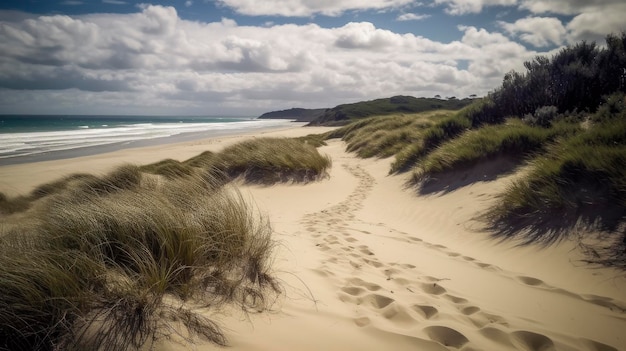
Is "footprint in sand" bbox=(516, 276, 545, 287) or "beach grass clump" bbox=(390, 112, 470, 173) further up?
"beach grass clump" bbox=(390, 112, 470, 173)

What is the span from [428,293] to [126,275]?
2772 millimetres

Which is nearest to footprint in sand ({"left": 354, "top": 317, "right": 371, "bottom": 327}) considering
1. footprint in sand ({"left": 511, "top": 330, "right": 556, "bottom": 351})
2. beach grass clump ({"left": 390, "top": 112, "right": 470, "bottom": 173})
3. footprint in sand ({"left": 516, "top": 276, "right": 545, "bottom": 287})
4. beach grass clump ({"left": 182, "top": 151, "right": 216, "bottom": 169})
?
footprint in sand ({"left": 511, "top": 330, "right": 556, "bottom": 351})

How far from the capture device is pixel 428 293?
124 inches

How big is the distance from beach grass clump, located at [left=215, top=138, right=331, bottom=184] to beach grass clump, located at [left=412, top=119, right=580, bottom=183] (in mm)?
3592

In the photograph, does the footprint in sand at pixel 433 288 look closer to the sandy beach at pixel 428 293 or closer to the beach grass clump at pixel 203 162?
the sandy beach at pixel 428 293

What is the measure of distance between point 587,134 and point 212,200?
6.69 m

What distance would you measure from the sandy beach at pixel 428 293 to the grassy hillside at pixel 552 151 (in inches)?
17.3

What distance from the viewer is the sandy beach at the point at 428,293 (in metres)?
2.34

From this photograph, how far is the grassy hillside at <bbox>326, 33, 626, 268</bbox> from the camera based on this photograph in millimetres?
4055

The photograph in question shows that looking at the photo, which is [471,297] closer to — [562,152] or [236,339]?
[236,339]

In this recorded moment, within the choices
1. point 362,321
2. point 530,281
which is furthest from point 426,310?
point 530,281

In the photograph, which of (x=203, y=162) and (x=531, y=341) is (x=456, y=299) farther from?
(x=203, y=162)

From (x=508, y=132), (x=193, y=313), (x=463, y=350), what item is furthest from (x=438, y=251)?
(x=508, y=132)

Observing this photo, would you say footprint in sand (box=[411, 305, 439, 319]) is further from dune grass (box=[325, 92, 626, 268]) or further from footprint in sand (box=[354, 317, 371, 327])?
dune grass (box=[325, 92, 626, 268])
